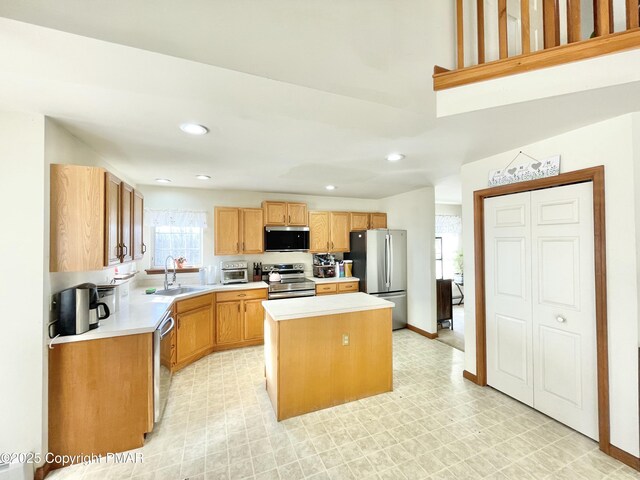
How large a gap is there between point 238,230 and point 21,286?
8.36 ft

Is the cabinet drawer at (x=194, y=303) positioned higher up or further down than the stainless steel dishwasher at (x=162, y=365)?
higher up

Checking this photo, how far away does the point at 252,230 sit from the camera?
4215 mm

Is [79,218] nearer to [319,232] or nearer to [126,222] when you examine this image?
[126,222]

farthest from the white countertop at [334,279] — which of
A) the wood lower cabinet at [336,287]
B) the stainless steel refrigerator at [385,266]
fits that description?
the stainless steel refrigerator at [385,266]

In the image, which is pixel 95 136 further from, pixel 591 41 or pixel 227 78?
pixel 591 41

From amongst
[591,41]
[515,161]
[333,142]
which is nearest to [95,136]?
[333,142]

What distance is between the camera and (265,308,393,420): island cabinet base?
2277 millimetres

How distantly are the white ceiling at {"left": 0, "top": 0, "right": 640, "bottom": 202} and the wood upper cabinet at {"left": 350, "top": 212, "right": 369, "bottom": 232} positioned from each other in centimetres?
250

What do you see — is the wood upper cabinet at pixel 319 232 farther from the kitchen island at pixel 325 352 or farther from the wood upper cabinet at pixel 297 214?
the kitchen island at pixel 325 352

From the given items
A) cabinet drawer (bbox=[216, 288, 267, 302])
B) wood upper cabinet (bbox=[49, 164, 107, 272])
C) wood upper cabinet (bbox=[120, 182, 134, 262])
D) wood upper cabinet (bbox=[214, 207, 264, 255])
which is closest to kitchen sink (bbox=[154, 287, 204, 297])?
cabinet drawer (bbox=[216, 288, 267, 302])

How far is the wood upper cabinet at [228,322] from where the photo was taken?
3.68 metres

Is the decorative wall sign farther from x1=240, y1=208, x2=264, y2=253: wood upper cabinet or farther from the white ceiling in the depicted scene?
x1=240, y1=208, x2=264, y2=253: wood upper cabinet

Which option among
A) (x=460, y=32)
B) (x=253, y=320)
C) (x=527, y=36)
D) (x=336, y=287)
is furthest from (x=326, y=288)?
(x=527, y=36)

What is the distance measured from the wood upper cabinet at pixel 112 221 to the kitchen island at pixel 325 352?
133 cm
